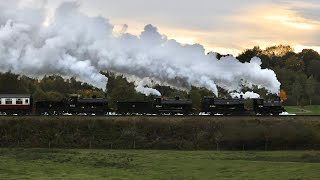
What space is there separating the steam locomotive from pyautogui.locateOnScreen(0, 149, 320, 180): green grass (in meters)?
16.8

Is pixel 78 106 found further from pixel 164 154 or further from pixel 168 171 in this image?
pixel 168 171

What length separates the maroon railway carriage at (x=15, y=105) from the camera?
7575cm

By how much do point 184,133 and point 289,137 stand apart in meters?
12.8

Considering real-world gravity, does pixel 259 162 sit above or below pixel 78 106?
below

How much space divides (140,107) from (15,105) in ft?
59.3

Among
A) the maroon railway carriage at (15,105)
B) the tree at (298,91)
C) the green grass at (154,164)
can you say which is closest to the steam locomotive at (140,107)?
the maroon railway carriage at (15,105)

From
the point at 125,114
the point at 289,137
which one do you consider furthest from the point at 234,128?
the point at 125,114

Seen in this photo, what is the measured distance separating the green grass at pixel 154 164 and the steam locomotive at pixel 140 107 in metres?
16.8

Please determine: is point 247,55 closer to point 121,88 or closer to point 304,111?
point 304,111

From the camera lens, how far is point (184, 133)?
66.2m

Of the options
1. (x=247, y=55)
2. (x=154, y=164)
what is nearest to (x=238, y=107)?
(x=154, y=164)

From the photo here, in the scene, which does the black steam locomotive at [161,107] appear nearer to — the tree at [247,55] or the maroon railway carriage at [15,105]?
the maroon railway carriage at [15,105]

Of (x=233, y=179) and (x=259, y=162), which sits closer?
(x=233, y=179)

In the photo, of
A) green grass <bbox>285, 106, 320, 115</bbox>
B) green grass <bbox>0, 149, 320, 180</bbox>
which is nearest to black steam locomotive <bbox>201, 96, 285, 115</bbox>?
green grass <bbox>0, 149, 320, 180</bbox>
